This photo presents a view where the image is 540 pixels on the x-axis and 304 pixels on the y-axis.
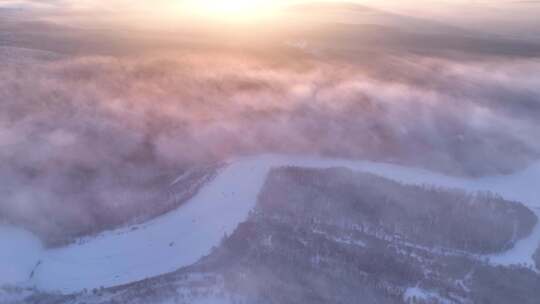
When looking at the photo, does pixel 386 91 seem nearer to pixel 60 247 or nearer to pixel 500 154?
pixel 500 154

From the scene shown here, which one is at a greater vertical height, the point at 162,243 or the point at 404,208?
the point at 404,208

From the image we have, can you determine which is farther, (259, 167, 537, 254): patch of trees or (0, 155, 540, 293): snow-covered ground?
(259, 167, 537, 254): patch of trees

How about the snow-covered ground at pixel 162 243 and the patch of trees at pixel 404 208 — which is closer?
the snow-covered ground at pixel 162 243

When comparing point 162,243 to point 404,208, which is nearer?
point 162,243

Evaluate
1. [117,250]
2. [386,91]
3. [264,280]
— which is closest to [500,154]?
[386,91]

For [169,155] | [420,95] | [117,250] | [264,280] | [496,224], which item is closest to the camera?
[264,280]

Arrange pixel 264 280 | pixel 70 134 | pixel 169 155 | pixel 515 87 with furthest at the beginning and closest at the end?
1. pixel 515 87
2. pixel 70 134
3. pixel 169 155
4. pixel 264 280

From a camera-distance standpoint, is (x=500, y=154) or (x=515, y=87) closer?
(x=500, y=154)

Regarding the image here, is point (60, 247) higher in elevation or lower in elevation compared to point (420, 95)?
lower
